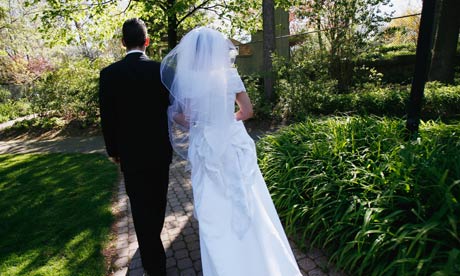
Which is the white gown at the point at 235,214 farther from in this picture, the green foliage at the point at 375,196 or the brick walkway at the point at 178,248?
the green foliage at the point at 375,196

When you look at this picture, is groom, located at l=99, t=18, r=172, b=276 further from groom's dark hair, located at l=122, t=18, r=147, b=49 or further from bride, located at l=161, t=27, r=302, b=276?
bride, located at l=161, t=27, r=302, b=276

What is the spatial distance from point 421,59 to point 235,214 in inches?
108

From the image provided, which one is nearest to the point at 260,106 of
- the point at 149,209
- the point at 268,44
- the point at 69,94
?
the point at 268,44

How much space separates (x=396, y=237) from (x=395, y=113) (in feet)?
20.2

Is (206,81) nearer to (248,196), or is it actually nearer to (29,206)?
(248,196)

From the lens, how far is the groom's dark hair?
232 centimetres

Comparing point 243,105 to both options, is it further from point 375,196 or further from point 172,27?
point 172,27

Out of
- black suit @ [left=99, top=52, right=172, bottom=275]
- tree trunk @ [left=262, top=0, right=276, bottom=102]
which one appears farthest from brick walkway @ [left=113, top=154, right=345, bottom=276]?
tree trunk @ [left=262, top=0, right=276, bottom=102]

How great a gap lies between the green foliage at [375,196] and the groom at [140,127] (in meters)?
1.45

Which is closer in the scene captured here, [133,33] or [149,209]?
[133,33]

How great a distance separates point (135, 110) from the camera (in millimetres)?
2311

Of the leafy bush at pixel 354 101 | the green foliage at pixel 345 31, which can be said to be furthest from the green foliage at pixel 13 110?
the green foliage at pixel 345 31

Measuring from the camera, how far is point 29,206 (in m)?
4.24

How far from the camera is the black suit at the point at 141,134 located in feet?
7.54
